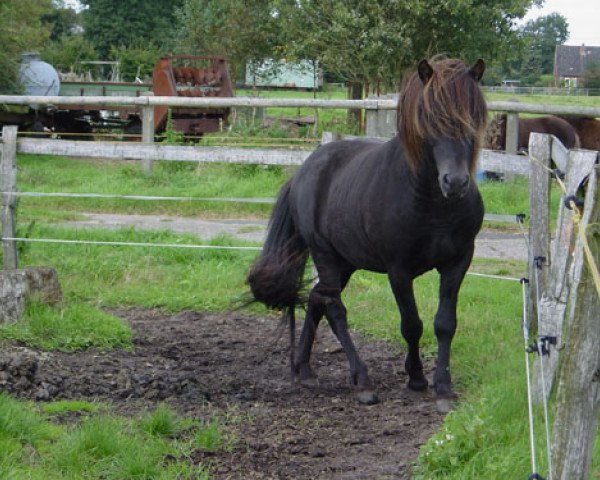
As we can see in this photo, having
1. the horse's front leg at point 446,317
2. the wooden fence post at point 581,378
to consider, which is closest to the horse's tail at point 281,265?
the horse's front leg at point 446,317

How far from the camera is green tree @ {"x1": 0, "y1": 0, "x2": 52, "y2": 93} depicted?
21.1 meters

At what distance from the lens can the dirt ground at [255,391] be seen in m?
4.76

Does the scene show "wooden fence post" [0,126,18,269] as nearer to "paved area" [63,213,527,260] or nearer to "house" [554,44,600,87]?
"paved area" [63,213,527,260]

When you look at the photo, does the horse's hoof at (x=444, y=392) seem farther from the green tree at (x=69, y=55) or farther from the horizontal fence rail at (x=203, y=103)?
the green tree at (x=69, y=55)

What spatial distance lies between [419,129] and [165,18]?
49214 millimetres

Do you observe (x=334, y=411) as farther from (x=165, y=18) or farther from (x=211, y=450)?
(x=165, y=18)

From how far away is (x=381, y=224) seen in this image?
578cm

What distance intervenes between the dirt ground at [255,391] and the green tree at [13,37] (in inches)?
578

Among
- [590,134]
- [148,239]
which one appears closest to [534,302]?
[148,239]

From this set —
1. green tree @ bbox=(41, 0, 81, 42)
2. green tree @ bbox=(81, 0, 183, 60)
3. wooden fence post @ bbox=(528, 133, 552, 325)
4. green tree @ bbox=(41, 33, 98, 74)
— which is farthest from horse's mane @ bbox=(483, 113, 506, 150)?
green tree @ bbox=(41, 0, 81, 42)

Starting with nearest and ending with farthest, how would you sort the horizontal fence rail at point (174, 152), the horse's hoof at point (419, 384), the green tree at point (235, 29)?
the horse's hoof at point (419, 384)
the horizontal fence rail at point (174, 152)
the green tree at point (235, 29)

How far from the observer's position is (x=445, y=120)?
17.0 ft

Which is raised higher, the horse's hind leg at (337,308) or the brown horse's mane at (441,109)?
the brown horse's mane at (441,109)

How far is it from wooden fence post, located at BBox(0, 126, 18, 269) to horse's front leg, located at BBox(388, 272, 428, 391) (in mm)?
4722
